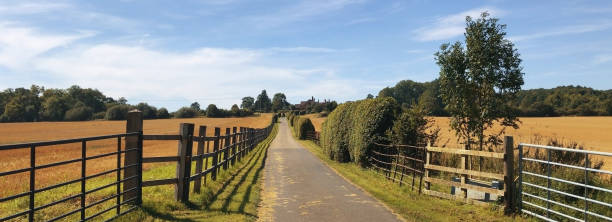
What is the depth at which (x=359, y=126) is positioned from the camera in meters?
18.9

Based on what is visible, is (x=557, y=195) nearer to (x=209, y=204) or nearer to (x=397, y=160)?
(x=397, y=160)

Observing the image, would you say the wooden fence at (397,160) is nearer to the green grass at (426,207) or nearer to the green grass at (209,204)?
the green grass at (426,207)

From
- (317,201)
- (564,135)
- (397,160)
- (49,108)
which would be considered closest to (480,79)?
(397,160)

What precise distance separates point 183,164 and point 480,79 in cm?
991

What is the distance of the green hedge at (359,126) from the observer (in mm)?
17156

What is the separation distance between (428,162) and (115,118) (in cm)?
12108

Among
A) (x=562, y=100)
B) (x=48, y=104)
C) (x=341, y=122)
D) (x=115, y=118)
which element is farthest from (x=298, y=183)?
(x=48, y=104)

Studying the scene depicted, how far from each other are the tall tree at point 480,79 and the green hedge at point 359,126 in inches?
117

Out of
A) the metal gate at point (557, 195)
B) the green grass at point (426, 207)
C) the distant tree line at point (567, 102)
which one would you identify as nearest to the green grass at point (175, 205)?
the green grass at point (426, 207)

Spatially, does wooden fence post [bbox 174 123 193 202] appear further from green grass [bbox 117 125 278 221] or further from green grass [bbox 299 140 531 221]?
green grass [bbox 299 140 531 221]

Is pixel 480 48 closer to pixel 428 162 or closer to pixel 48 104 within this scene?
pixel 428 162

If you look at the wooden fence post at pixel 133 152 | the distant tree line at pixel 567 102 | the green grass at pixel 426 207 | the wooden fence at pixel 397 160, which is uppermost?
the distant tree line at pixel 567 102

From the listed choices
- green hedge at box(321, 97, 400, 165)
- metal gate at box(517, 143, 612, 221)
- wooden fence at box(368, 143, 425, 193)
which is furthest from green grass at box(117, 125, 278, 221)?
green hedge at box(321, 97, 400, 165)

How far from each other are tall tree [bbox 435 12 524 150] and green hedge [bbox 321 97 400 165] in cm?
297
